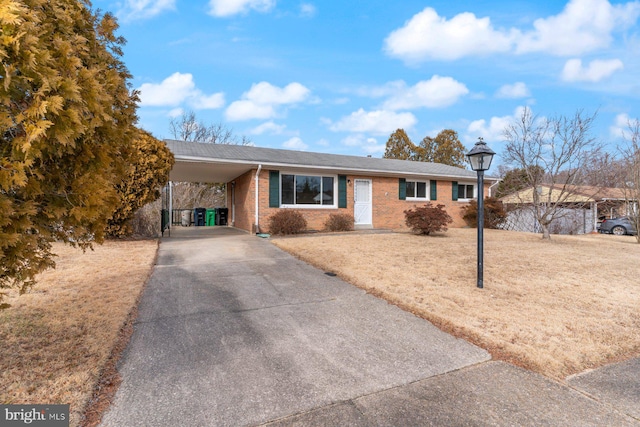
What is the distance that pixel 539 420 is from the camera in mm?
2002

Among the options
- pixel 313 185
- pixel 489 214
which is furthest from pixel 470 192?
pixel 313 185

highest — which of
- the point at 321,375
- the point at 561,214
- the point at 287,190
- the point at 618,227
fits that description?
the point at 287,190

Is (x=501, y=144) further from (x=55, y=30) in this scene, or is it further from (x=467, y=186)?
(x=55, y=30)

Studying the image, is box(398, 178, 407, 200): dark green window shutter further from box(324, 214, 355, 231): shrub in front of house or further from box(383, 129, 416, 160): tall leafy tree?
box(383, 129, 416, 160): tall leafy tree

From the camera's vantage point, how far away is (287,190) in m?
12.1

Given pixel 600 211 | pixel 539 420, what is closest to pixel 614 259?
pixel 539 420

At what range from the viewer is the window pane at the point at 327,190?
42.0 feet

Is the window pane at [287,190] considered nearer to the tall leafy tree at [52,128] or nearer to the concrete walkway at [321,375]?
the concrete walkway at [321,375]

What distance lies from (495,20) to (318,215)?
27.6ft

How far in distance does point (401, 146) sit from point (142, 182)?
3184cm

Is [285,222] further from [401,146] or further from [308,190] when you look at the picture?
[401,146]

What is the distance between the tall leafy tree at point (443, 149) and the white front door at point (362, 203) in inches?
980

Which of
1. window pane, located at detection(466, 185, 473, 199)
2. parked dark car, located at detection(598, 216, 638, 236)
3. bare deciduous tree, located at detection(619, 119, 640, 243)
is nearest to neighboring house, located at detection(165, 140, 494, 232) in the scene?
window pane, located at detection(466, 185, 473, 199)
